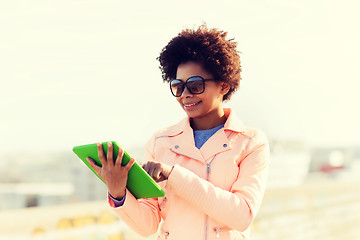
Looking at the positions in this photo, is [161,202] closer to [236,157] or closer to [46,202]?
[236,157]

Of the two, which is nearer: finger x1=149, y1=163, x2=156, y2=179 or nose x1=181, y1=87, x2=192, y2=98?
finger x1=149, y1=163, x2=156, y2=179

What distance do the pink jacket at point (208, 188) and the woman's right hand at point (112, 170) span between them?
3.0 inches

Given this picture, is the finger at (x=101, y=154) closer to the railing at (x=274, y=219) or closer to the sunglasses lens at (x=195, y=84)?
the sunglasses lens at (x=195, y=84)

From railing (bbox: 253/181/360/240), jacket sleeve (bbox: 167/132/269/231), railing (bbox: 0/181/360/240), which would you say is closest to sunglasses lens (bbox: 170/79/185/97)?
jacket sleeve (bbox: 167/132/269/231)

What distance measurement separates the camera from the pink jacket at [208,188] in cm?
135

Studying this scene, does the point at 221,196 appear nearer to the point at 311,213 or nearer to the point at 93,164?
the point at 93,164

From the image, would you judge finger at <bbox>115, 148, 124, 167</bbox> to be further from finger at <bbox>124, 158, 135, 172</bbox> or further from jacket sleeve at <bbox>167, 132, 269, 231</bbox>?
jacket sleeve at <bbox>167, 132, 269, 231</bbox>

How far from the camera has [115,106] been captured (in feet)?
408

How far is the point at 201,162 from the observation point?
1.47 metres

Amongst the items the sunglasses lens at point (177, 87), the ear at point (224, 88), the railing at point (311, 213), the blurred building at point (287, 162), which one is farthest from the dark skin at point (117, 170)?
the blurred building at point (287, 162)

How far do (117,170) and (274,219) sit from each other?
3.60m

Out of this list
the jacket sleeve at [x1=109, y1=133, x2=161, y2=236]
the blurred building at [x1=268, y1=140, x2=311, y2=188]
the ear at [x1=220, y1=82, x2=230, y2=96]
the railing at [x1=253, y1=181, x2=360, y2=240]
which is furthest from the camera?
the blurred building at [x1=268, y1=140, x2=311, y2=188]

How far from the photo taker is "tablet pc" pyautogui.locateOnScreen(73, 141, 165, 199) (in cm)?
128

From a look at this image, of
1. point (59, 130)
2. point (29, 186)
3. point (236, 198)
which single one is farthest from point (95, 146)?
point (59, 130)
